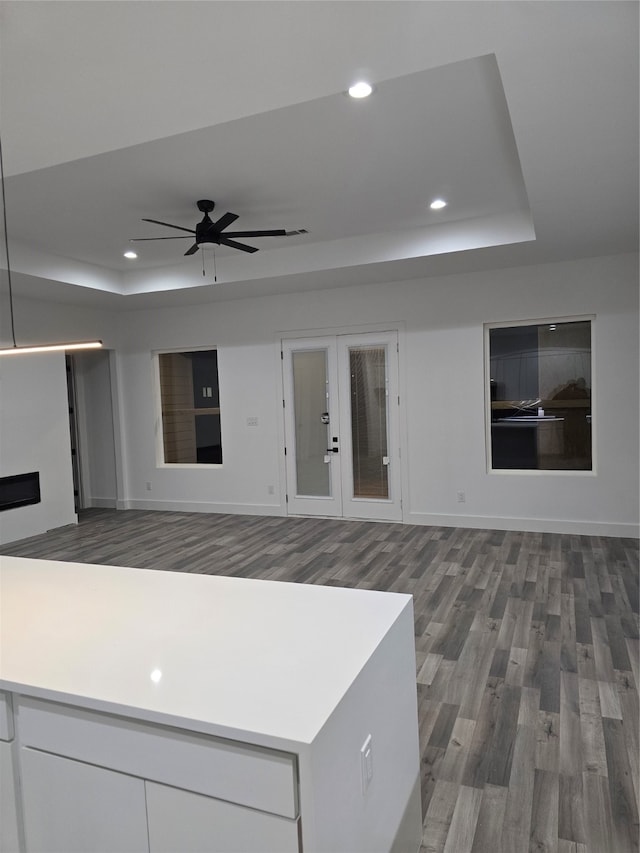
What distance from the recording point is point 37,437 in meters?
6.69

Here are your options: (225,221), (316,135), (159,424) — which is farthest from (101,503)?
(316,135)

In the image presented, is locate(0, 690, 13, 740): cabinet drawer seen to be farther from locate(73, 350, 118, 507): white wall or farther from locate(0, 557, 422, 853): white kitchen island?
locate(73, 350, 118, 507): white wall

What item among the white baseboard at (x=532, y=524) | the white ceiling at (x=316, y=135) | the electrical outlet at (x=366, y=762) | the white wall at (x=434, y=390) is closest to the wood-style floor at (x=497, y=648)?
the white baseboard at (x=532, y=524)

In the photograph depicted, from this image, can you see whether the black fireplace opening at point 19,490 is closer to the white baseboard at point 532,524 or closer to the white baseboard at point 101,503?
the white baseboard at point 101,503

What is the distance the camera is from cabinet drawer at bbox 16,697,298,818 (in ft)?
3.78

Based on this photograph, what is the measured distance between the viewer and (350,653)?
147cm

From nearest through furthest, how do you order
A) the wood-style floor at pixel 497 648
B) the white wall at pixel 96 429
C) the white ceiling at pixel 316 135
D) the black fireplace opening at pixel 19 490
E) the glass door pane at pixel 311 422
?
the white ceiling at pixel 316 135 < the wood-style floor at pixel 497 648 < the black fireplace opening at pixel 19 490 < the glass door pane at pixel 311 422 < the white wall at pixel 96 429

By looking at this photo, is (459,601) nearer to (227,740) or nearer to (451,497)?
(451,497)

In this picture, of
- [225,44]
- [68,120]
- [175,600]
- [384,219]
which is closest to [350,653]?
[175,600]

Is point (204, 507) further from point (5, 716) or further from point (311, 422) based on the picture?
point (5, 716)

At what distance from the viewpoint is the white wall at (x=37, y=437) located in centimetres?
632

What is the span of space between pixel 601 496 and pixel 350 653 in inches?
200

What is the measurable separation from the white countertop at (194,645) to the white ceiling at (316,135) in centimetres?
190

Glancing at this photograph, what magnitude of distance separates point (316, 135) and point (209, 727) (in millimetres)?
3248
